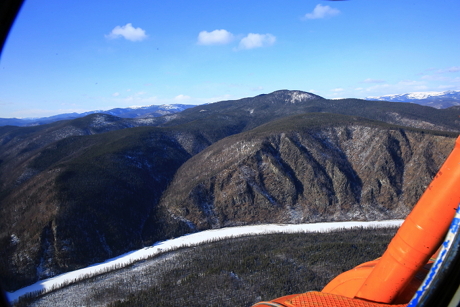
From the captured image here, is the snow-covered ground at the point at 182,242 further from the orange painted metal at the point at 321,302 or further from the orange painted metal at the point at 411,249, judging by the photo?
the orange painted metal at the point at 411,249

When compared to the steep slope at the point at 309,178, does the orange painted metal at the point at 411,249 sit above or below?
above

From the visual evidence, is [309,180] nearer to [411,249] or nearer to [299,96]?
[411,249]

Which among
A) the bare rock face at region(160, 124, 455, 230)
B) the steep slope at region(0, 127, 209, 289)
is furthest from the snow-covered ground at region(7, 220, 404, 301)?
the bare rock face at region(160, 124, 455, 230)

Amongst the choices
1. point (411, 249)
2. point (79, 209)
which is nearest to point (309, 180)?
point (79, 209)

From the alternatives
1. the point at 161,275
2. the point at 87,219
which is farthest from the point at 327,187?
the point at 87,219

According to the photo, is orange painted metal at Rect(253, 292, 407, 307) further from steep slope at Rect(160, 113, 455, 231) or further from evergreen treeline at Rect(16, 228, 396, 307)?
steep slope at Rect(160, 113, 455, 231)

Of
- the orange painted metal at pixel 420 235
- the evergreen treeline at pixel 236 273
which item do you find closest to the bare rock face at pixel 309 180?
the evergreen treeline at pixel 236 273

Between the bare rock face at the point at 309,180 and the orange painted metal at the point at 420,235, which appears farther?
the bare rock face at the point at 309,180
